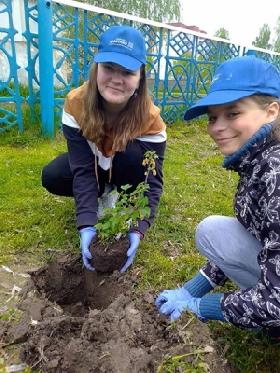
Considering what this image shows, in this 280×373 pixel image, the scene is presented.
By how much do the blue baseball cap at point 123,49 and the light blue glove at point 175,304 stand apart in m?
1.30

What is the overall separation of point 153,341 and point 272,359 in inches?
27.5

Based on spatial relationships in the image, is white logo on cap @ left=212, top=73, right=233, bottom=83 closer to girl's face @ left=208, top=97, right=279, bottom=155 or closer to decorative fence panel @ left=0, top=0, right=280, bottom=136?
girl's face @ left=208, top=97, right=279, bottom=155

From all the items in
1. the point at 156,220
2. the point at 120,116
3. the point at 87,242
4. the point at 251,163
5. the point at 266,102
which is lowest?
the point at 156,220

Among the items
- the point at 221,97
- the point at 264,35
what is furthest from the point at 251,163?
the point at 264,35

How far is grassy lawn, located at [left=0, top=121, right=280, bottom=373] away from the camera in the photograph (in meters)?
2.05

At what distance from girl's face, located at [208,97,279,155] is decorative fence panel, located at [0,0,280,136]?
3783mm

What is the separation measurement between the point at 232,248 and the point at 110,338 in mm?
782

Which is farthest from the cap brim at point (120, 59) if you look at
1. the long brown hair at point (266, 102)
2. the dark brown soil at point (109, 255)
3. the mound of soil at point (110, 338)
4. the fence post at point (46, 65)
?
the fence post at point (46, 65)

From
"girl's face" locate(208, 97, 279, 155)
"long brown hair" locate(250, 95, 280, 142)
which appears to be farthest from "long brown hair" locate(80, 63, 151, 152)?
"long brown hair" locate(250, 95, 280, 142)

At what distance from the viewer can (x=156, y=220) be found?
3281 millimetres

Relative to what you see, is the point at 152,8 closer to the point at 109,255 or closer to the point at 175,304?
the point at 109,255

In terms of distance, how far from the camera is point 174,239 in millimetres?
3047

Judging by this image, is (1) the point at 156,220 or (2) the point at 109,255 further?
(1) the point at 156,220

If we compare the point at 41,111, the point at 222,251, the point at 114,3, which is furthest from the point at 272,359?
the point at 114,3
